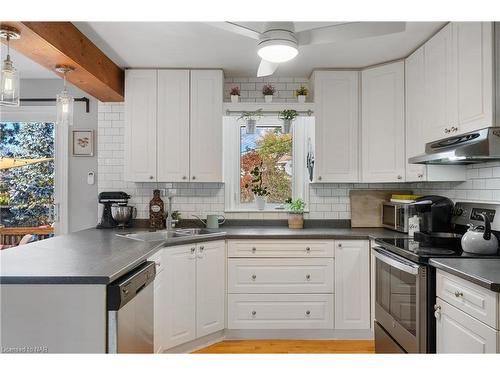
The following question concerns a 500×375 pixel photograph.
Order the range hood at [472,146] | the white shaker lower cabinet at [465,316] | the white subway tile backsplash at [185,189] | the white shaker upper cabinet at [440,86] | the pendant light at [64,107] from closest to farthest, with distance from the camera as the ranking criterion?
the white shaker lower cabinet at [465,316] < the range hood at [472,146] < the pendant light at [64,107] < the white shaker upper cabinet at [440,86] < the white subway tile backsplash at [185,189]

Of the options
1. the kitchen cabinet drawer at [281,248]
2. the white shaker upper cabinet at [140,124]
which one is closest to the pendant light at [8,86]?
the white shaker upper cabinet at [140,124]

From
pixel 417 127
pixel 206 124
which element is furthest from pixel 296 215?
pixel 417 127

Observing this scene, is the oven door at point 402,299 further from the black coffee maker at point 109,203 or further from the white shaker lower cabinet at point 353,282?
the black coffee maker at point 109,203

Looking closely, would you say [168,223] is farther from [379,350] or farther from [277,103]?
[379,350]

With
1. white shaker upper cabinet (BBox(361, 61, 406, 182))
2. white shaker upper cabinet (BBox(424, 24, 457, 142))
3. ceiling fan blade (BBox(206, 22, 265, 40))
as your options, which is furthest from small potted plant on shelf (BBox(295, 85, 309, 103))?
ceiling fan blade (BBox(206, 22, 265, 40))

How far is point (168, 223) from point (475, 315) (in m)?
2.40

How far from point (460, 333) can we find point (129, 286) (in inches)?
61.1

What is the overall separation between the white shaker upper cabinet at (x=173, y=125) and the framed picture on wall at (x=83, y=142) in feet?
3.04

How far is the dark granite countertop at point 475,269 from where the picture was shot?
4.94 ft

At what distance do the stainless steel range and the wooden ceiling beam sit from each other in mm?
2415

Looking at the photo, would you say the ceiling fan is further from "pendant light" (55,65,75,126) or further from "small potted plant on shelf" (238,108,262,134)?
"small potted plant on shelf" (238,108,262,134)

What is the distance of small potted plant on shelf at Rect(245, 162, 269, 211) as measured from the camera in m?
3.70

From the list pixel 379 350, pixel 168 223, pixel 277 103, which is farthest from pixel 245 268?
pixel 277 103

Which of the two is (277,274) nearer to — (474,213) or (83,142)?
(474,213)
